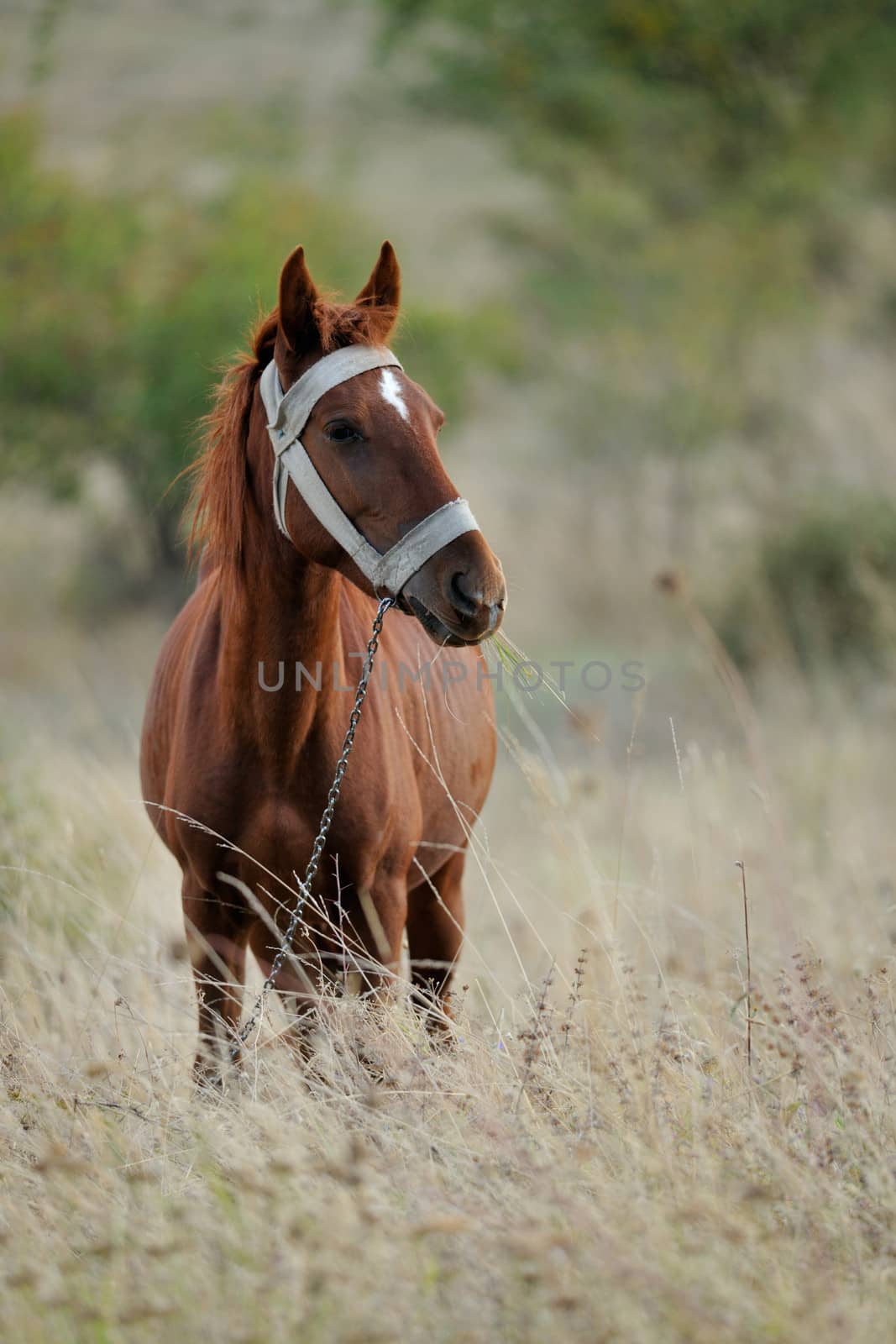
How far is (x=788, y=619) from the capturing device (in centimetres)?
1127

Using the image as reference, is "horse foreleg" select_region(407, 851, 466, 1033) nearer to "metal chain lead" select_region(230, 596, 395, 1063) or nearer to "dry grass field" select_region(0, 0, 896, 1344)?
"dry grass field" select_region(0, 0, 896, 1344)

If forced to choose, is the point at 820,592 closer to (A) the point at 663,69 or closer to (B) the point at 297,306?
(A) the point at 663,69

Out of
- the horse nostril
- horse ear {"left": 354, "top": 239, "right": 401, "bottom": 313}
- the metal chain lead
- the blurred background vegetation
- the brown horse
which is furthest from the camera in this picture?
the blurred background vegetation

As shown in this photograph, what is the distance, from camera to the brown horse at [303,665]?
290 cm

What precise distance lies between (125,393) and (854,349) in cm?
1221

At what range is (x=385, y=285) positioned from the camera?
3324 mm

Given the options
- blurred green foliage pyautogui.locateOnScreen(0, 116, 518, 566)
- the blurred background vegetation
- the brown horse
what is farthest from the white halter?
blurred green foliage pyautogui.locateOnScreen(0, 116, 518, 566)

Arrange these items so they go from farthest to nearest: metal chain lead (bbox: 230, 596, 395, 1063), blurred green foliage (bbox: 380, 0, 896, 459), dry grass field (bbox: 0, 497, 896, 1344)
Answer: blurred green foliage (bbox: 380, 0, 896, 459) < metal chain lead (bbox: 230, 596, 395, 1063) < dry grass field (bbox: 0, 497, 896, 1344)

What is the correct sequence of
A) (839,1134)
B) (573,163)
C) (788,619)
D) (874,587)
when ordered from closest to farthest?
(839,1134) → (874,587) → (788,619) → (573,163)

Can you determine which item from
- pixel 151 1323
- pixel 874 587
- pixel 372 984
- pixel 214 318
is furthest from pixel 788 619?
pixel 151 1323

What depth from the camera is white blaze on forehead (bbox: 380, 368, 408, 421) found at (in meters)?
2.94

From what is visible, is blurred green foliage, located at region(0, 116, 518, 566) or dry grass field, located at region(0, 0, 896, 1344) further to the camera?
blurred green foliage, located at region(0, 116, 518, 566)

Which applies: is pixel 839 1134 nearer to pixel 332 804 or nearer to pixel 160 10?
pixel 332 804

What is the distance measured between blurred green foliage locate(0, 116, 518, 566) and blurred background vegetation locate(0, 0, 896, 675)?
35 mm
